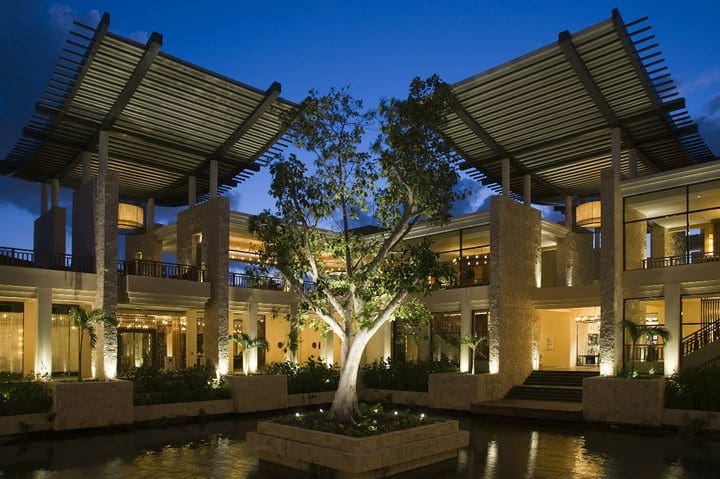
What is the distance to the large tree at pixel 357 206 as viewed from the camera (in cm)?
1327

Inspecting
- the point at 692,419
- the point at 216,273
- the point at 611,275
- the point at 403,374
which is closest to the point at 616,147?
the point at 611,275

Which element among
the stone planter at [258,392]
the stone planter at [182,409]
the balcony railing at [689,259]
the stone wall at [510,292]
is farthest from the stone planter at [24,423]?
the balcony railing at [689,259]

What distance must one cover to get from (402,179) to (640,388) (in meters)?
8.92

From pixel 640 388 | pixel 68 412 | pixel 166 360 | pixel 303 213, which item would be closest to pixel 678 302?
pixel 640 388

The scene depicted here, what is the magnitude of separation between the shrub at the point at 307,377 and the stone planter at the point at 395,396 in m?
1.27

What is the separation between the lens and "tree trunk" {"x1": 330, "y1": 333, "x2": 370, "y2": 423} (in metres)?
12.9

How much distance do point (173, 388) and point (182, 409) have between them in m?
0.89

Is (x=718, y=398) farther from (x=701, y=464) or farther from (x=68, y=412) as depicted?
(x=68, y=412)

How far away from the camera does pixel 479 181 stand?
2627 cm

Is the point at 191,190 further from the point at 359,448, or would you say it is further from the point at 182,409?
the point at 359,448

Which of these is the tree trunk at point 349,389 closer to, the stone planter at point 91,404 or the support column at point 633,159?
the stone planter at point 91,404

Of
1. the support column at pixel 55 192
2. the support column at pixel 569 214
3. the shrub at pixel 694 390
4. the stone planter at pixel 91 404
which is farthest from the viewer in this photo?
the support column at pixel 569 214

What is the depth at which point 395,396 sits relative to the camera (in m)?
22.7

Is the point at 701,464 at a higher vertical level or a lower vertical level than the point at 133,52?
lower
